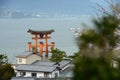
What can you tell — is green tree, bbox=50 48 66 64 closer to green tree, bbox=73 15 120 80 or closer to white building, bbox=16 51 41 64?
white building, bbox=16 51 41 64

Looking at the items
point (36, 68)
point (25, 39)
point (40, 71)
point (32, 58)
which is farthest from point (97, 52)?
point (25, 39)

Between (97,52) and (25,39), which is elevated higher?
(25,39)

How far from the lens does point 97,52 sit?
4.12ft

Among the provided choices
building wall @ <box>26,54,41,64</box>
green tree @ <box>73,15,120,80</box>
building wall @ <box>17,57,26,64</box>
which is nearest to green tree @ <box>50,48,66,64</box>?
building wall @ <box>26,54,41,64</box>

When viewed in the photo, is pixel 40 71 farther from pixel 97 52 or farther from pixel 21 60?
pixel 97 52

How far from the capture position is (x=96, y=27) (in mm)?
1329

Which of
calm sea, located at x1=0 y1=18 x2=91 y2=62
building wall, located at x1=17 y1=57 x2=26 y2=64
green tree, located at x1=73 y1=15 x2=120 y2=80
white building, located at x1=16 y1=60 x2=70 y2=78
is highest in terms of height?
calm sea, located at x1=0 y1=18 x2=91 y2=62

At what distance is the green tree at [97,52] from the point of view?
1.24m

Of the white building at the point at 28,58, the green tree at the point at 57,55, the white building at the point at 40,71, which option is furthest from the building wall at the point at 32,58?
the white building at the point at 40,71

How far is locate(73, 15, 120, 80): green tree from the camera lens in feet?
4.07

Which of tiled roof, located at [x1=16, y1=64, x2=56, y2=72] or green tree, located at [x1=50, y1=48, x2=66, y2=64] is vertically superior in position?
green tree, located at [x1=50, y1=48, x2=66, y2=64]

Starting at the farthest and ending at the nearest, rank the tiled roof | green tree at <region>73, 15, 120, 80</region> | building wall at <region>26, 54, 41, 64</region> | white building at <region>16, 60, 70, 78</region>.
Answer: building wall at <region>26, 54, 41, 64</region> → the tiled roof → white building at <region>16, 60, 70, 78</region> → green tree at <region>73, 15, 120, 80</region>

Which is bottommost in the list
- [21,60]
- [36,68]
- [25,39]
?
[36,68]

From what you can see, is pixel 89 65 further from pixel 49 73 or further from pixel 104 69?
pixel 49 73
